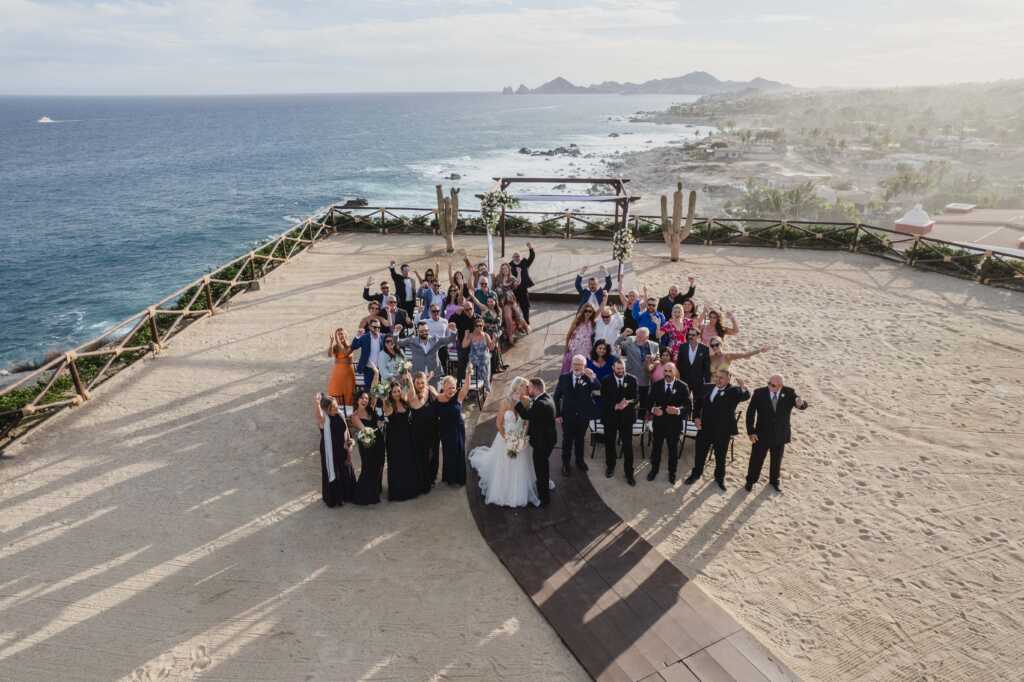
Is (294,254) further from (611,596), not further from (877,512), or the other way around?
(877,512)

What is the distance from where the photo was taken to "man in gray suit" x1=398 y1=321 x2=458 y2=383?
8.86 m

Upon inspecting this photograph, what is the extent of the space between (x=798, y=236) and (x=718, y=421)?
46.3ft

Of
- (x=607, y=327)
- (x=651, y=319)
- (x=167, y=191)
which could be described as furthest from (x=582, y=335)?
(x=167, y=191)

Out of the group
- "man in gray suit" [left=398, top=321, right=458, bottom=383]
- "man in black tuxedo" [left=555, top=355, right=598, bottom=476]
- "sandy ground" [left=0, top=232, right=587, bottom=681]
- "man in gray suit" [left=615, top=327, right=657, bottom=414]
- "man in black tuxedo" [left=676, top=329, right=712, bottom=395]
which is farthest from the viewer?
"man in gray suit" [left=398, top=321, right=458, bottom=383]

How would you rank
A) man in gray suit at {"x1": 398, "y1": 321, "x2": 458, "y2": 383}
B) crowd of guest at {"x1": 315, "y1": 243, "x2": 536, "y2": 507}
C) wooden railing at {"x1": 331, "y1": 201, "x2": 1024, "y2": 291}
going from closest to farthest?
1. crowd of guest at {"x1": 315, "y1": 243, "x2": 536, "y2": 507}
2. man in gray suit at {"x1": 398, "y1": 321, "x2": 458, "y2": 383}
3. wooden railing at {"x1": 331, "y1": 201, "x2": 1024, "y2": 291}

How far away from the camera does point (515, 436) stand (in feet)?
23.5

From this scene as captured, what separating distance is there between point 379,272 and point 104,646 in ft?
41.4

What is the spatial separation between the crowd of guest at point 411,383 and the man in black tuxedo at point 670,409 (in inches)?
95.6

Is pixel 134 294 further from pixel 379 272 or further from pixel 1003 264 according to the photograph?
pixel 1003 264

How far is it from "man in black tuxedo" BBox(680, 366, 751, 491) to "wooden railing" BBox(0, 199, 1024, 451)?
9856 millimetres

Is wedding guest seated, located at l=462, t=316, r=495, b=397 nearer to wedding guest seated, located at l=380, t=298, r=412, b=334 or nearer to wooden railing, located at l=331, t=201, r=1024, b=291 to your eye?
wedding guest seated, located at l=380, t=298, r=412, b=334

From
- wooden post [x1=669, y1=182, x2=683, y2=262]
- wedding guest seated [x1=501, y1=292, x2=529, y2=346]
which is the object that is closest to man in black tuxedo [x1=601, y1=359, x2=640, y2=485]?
wedding guest seated [x1=501, y1=292, x2=529, y2=346]

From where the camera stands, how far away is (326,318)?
46.1ft

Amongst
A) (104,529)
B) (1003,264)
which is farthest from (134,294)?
(1003,264)
